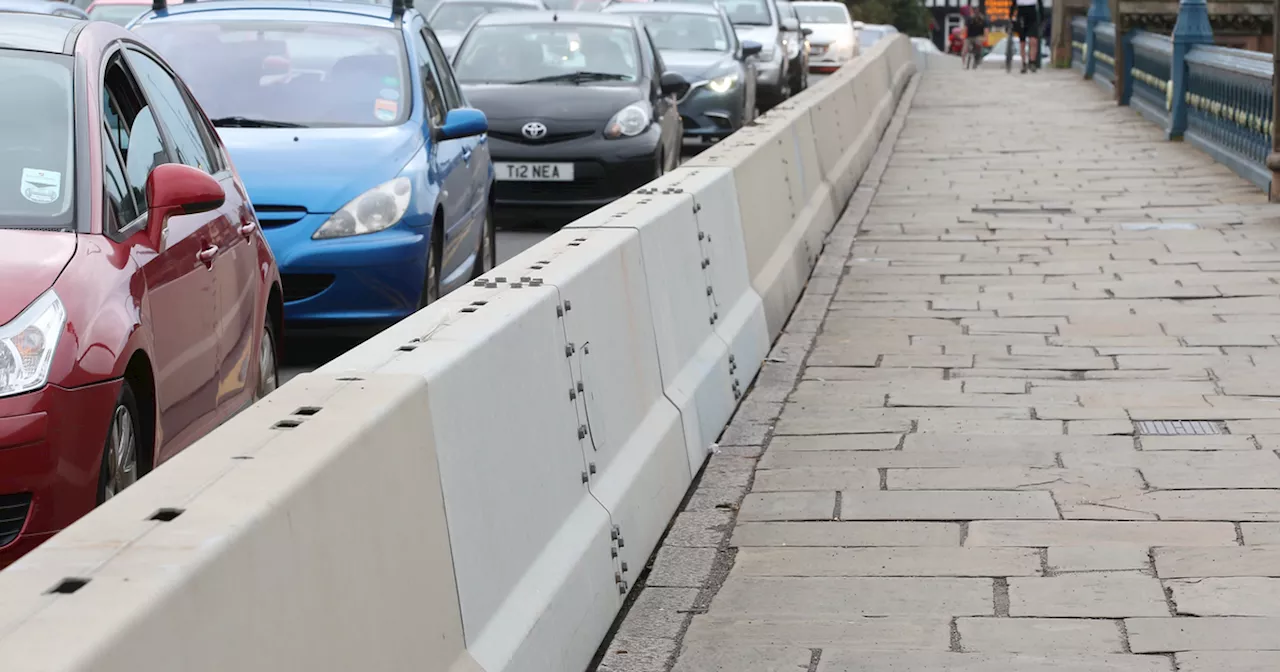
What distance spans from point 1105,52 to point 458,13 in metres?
12.9

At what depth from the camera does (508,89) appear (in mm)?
14516

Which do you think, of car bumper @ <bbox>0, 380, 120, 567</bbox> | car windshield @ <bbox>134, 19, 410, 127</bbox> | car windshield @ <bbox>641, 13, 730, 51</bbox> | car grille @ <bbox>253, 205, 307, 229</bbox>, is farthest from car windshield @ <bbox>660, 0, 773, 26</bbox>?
car bumper @ <bbox>0, 380, 120, 567</bbox>

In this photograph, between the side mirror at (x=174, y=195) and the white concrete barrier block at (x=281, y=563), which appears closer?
the white concrete barrier block at (x=281, y=563)

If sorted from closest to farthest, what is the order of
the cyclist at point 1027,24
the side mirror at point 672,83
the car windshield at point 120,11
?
1. the side mirror at point 672,83
2. the car windshield at point 120,11
3. the cyclist at point 1027,24

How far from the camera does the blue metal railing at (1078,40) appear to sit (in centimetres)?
3653

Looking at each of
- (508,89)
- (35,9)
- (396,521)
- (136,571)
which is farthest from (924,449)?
(508,89)

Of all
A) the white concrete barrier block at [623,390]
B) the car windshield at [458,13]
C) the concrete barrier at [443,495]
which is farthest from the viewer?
the car windshield at [458,13]

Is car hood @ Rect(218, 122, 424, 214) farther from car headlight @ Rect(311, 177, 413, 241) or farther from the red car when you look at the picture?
the red car

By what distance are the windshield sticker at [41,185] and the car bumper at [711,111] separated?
1451 centimetres

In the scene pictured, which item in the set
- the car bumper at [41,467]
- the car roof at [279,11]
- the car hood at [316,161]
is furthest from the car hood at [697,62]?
the car bumper at [41,467]

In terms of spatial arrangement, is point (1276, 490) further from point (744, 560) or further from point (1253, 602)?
point (744, 560)

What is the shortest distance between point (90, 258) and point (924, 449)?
3.15 metres

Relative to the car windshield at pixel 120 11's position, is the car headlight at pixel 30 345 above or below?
above

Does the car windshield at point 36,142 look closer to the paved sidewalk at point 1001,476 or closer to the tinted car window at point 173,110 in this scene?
the tinted car window at point 173,110
